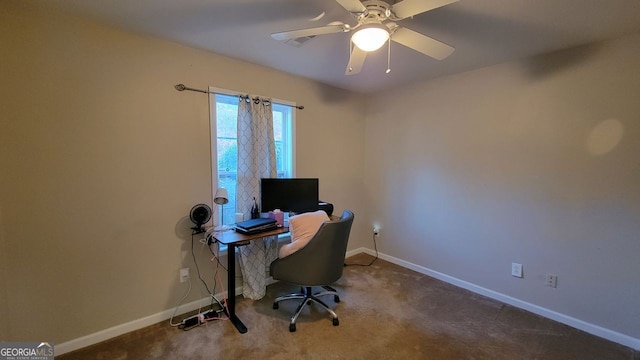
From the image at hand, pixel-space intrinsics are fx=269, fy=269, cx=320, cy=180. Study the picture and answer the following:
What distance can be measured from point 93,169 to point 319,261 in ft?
6.06

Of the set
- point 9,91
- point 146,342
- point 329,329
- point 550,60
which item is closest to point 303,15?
point 9,91

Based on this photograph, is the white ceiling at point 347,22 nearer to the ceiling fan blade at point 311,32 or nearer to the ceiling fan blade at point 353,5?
the ceiling fan blade at point 311,32

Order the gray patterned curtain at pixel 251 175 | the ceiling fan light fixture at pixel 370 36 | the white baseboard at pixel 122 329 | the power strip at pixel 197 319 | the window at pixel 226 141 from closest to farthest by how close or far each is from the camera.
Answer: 1. the ceiling fan light fixture at pixel 370 36
2. the white baseboard at pixel 122 329
3. the power strip at pixel 197 319
4. the window at pixel 226 141
5. the gray patterned curtain at pixel 251 175

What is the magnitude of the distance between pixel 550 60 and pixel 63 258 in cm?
420

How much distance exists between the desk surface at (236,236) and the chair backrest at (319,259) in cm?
26

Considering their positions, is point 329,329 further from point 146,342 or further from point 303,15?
point 303,15

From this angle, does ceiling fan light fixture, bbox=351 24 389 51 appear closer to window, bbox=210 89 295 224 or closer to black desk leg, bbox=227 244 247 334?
window, bbox=210 89 295 224

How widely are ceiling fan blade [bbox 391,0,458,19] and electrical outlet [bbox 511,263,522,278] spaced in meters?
2.52

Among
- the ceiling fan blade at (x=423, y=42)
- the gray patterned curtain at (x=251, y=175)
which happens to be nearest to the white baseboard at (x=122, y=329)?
the gray patterned curtain at (x=251, y=175)

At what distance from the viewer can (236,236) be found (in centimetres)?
226

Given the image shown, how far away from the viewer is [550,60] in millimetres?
2365

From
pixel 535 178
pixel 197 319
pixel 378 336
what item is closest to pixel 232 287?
pixel 197 319

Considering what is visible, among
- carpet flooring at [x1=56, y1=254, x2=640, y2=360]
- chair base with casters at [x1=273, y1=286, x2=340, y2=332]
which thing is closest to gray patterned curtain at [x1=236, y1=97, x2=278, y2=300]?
carpet flooring at [x1=56, y1=254, x2=640, y2=360]

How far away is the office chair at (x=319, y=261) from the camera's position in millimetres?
2170
